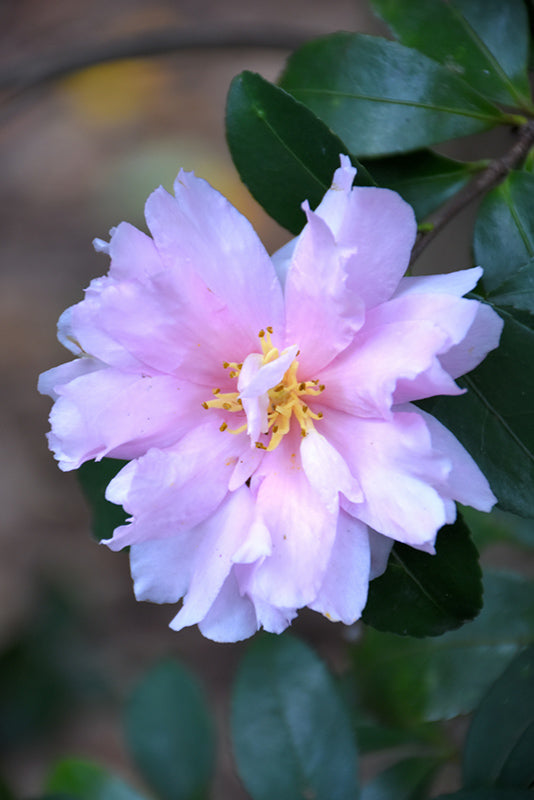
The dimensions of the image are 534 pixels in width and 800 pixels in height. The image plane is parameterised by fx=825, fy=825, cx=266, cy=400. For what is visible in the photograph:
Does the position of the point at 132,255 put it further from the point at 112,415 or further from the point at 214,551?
the point at 214,551

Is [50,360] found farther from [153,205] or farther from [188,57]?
[153,205]

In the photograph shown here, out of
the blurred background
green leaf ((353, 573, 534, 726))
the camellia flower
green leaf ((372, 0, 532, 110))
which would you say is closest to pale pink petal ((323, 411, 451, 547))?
the camellia flower

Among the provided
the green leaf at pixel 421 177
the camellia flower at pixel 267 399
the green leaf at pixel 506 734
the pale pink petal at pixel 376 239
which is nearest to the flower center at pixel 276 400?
the camellia flower at pixel 267 399

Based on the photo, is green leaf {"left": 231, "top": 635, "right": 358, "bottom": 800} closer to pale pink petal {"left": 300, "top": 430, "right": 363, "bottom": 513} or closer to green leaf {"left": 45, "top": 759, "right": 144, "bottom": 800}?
green leaf {"left": 45, "top": 759, "right": 144, "bottom": 800}

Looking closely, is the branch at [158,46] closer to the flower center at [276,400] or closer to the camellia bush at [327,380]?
the camellia bush at [327,380]

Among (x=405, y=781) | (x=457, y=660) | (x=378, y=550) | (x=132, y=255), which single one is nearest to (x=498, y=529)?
(x=457, y=660)

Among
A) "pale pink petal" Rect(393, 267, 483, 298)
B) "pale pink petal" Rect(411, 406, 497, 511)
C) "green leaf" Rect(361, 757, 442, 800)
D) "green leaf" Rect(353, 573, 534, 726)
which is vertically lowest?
"green leaf" Rect(361, 757, 442, 800)

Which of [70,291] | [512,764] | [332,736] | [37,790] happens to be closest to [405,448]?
[512,764]
